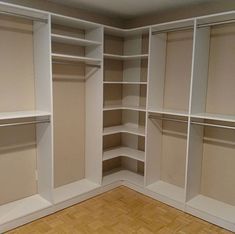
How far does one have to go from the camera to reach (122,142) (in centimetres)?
426

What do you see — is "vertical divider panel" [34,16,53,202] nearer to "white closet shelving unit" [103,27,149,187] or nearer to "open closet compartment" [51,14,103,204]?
"open closet compartment" [51,14,103,204]

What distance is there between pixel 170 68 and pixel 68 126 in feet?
5.47

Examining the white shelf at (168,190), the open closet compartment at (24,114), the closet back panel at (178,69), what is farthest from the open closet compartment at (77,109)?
the closet back panel at (178,69)

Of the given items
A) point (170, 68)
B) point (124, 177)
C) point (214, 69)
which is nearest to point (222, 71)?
point (214, 69)

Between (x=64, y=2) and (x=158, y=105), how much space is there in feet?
6.07

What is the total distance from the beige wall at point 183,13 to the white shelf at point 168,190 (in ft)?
7.72

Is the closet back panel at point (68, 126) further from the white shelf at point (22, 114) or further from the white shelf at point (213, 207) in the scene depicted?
the white shelf at point (213, 207)

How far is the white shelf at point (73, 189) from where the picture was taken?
3.19 metres

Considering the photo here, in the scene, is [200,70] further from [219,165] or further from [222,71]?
[219,165]

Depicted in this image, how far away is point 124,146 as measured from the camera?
13.8 feet

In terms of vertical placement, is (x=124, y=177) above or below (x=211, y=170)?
below

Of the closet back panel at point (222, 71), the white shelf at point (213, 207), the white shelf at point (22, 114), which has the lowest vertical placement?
the white shelf at point (213, 207)

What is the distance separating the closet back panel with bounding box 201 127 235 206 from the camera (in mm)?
3021

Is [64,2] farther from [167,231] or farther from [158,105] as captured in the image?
[167,231]
